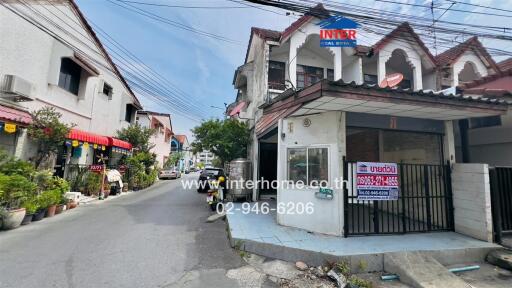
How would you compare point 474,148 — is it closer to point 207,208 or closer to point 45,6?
point 207,208

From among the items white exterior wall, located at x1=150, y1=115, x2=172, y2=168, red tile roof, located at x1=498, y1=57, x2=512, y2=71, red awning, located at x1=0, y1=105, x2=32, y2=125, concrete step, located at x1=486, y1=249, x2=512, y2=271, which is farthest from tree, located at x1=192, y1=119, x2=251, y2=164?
white exterior wall, located at x1=150, y1=115, x2=172, y2=168

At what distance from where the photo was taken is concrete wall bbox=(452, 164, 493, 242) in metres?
5.64

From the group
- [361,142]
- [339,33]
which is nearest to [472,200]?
[361,142]

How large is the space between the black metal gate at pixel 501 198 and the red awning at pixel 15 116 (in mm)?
14336

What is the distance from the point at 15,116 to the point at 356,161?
444 inches

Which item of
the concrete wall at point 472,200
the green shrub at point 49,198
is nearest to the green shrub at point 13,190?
the green shrub at point 49,198

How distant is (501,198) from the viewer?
241 inches

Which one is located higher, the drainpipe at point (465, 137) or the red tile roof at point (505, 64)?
the red tile roof at point (505, 64)

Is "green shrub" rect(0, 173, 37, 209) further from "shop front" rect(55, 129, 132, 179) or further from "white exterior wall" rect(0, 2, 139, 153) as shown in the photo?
"white exterior wall" rect(0, 2, 139, 153)

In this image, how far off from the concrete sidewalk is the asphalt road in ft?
2.07

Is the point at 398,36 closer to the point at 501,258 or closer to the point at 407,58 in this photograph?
the point at 407,58

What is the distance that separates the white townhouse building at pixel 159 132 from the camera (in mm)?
23253

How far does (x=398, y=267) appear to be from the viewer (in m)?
4.39

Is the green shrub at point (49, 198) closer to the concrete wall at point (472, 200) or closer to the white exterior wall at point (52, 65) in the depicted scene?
the white exterior wall at point (52, 65)
